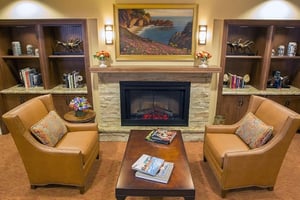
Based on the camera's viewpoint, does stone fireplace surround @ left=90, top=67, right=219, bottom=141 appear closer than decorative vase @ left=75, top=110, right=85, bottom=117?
No

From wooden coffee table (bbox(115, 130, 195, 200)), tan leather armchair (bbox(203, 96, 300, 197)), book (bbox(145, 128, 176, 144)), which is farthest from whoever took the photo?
book (bbox(145, 128, 176, 144))

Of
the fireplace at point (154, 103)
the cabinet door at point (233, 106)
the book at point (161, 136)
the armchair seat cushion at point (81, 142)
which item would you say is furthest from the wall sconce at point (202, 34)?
the armchair seat cushion at point (81, 142)

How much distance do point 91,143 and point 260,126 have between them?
203 cm

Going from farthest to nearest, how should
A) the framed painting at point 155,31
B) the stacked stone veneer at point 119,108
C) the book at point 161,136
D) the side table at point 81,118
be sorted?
→ 1. the stacked stone veneer at point 119,108
2. the framed painting at point 155,31
3. the side table at point 81,118
4. the book at point 161,136

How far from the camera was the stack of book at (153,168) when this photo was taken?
84.9 inches

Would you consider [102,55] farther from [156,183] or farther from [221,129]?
[156,183]

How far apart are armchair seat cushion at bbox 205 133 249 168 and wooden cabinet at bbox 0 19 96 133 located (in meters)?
2.20

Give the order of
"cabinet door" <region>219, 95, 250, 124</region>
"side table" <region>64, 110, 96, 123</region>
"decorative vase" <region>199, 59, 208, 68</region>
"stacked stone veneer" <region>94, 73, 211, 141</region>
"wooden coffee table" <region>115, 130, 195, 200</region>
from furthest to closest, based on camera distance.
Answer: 1. "cabinet door" <region>219, 95, 250, 124</region>
2. "stacked stone veneer" <region>94, 73, 211, 141</region>
3. "decorative vase" <region>199, 59, 208, 68</region>
4. "side table" <region>64, 110, 96, 123</region>
5. "wooden coffee table" <region>115, 130, 195, 200</region>

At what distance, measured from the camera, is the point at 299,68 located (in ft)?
14.1

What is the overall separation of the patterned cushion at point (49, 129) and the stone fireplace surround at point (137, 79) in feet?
3.58

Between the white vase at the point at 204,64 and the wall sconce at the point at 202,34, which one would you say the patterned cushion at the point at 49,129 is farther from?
the wall sconce at the point at 202,34

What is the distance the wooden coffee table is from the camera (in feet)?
6.70

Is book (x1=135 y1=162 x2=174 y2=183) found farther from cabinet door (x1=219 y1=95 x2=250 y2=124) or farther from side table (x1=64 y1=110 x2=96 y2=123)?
cabinet door (x1=219 y1=95 x2=250 y2=124)

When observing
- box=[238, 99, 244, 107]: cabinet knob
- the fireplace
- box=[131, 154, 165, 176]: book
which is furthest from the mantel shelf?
box=[131, 154, 165, 176]: book
